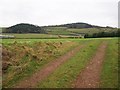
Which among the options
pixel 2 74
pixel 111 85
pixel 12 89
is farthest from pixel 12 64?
pixel 111 85

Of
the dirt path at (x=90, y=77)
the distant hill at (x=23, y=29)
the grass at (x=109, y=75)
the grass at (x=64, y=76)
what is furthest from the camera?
the distant hill at (x=23, y=29)

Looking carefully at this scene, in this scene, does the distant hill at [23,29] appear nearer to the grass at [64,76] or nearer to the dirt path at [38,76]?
the dirt path at [38,76]

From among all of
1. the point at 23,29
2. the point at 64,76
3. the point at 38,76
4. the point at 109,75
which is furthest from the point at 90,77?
the point at 23,29

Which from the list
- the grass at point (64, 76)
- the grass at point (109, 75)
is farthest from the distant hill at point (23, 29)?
the grass at point (109, 75)

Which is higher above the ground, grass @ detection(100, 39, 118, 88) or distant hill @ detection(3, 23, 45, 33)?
distant hill @ detection(3, 23, 45, 33)

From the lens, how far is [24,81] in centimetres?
1905

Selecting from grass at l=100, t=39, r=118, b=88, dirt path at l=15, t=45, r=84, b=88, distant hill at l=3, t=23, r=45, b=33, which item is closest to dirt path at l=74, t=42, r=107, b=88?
grass at l=100, t=39, r=118, b=88

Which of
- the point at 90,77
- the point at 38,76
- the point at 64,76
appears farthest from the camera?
the point at 38,76

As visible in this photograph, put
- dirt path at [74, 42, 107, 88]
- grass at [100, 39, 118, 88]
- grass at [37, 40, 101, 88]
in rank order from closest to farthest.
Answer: dirt path at [74, 42, 107, 88] < grass at [100, 39, 118, 88] < grass at [37, 40, 101, 88]

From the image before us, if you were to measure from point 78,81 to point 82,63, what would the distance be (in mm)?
7465

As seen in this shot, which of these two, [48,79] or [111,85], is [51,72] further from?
[111,85]

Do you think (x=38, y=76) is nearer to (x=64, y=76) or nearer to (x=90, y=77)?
(x=64, y=76)

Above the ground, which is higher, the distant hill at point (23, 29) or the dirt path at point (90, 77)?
the distant hill at point (23, 29)

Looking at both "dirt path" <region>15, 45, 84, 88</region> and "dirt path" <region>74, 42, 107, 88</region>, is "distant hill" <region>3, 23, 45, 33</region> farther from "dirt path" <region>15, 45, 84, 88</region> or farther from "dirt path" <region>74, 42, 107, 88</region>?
"dirt path" <region>74, 42, 107, 88</region>
